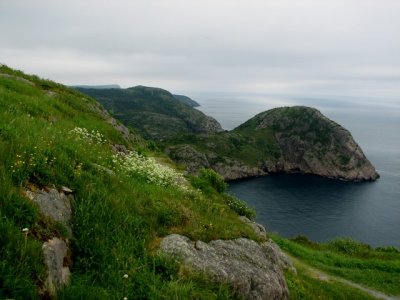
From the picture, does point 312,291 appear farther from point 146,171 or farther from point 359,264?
point 359,264

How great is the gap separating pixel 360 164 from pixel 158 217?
8185 inches

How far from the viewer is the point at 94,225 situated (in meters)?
9.74

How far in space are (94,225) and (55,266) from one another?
76.2 inches

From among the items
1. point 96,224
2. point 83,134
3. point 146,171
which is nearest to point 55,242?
point 96,224

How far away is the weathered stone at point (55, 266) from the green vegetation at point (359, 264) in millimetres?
27047

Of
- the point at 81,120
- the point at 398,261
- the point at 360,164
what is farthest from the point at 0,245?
the point at 360,164

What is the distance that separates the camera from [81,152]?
12531 millimetres

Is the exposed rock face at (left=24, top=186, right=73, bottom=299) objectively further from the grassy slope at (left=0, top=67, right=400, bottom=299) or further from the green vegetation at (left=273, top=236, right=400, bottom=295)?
the green vegetation at (left=273, top=236, right=400, bottom=295)

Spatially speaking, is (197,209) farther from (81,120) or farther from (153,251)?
(81,120)

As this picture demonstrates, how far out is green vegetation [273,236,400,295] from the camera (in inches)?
1176

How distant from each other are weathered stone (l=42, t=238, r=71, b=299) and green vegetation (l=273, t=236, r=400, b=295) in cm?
2705

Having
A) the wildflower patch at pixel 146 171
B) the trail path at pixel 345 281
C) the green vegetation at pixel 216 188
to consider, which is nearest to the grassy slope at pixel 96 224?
the wildflower patch at pixel 146 171

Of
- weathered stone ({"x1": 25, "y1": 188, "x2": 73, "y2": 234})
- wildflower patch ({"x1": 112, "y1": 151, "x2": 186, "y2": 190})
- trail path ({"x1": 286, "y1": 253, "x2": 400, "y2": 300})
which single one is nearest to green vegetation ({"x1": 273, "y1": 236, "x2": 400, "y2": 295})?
trail path ({"x1": 286, "y1": 253, "x2": 400, "y2": 300})

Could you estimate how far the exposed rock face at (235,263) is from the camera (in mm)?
10703
